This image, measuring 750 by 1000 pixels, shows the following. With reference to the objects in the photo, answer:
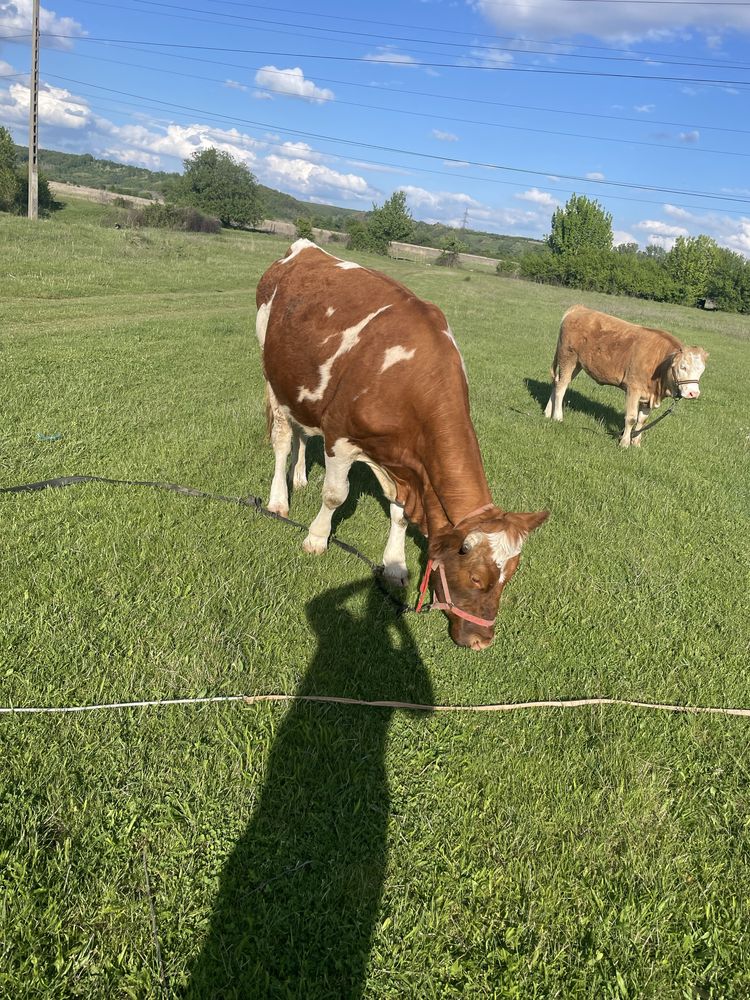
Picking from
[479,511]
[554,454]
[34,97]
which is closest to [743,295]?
[34,97]

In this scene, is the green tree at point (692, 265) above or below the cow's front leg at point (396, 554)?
above

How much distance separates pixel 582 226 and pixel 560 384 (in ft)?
356

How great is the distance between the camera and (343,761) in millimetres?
3234

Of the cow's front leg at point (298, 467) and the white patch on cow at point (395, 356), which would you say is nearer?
the white patch on cow at point (395, 356)

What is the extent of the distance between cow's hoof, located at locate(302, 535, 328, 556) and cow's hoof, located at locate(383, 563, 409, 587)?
1.94 ft

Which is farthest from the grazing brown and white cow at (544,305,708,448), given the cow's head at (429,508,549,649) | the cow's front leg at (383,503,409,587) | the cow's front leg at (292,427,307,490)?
the cow's head at (429,508,549,649)

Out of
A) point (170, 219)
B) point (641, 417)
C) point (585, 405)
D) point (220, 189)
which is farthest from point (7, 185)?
point (641, 417)

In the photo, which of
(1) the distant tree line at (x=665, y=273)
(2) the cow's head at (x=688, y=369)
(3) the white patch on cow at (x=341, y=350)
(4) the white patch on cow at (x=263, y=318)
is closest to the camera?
(3) the white patch on cow at (x=341, y=350)

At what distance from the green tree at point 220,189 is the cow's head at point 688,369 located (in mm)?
81581

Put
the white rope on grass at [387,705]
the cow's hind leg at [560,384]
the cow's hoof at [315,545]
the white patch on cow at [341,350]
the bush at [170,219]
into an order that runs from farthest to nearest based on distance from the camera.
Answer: the bush at [170,219]
the cow's hind leg at [560,384]
the cow's hoof at [315,545]
the white patch on cow at [341,350]
the white rope on grass at [387,705]

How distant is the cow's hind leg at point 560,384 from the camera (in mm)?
11391

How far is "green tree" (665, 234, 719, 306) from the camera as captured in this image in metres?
77.2

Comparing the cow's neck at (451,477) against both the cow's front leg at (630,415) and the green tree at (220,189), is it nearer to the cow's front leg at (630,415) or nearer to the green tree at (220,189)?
the cow's front leg at (630,415)

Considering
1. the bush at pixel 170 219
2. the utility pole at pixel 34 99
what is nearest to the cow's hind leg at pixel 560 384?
the utility pole at pixel 34 99
